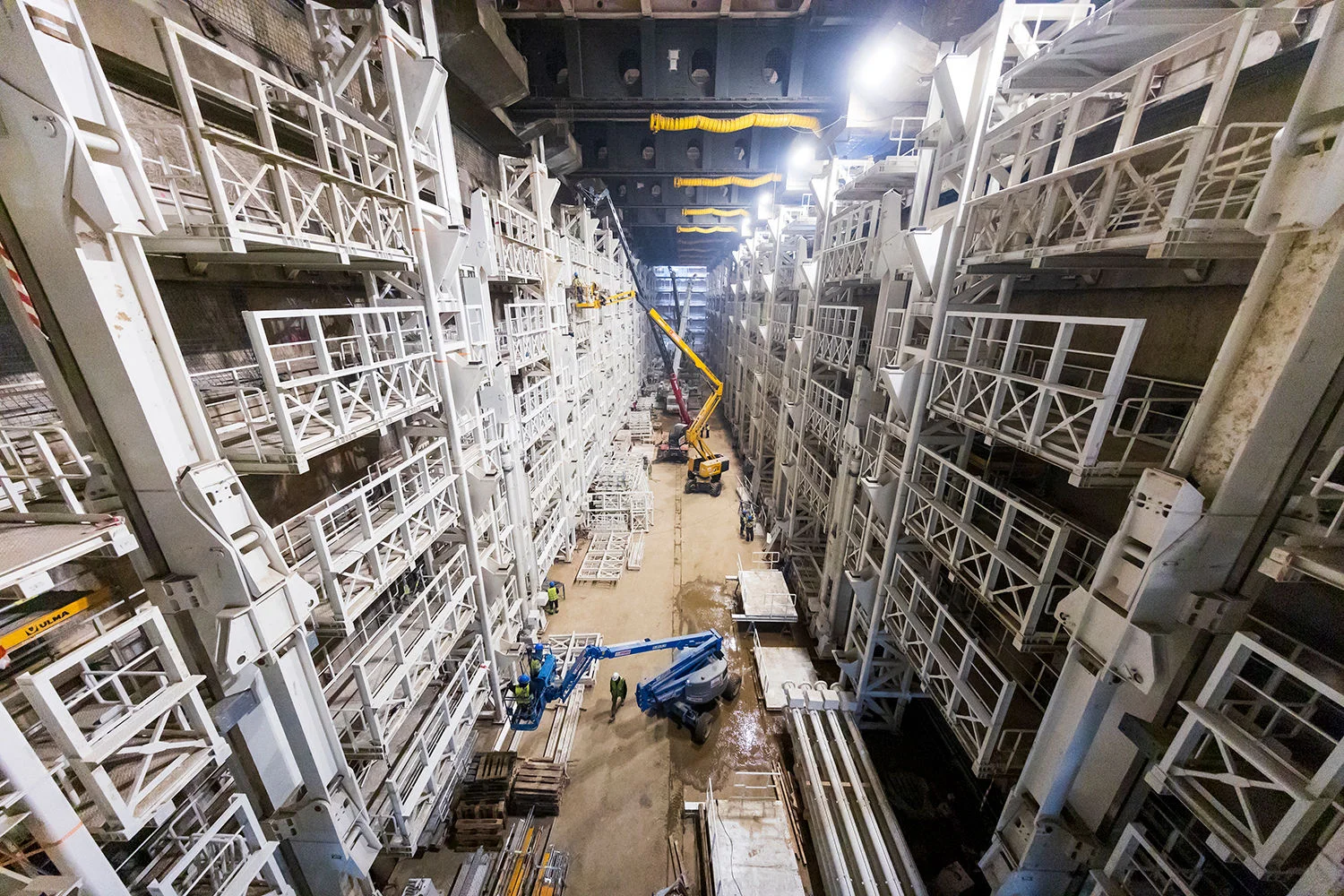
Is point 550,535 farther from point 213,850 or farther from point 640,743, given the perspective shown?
point 213,850

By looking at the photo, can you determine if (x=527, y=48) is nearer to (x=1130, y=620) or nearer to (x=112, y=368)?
(x=112, y=368)

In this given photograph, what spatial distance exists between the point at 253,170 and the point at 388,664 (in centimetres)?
663

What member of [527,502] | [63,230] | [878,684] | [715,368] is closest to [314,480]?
[63,230]

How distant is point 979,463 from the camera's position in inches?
299

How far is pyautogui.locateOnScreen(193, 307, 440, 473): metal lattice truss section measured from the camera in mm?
4027

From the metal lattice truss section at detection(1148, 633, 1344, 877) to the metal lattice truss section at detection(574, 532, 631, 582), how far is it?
12659 millimetres

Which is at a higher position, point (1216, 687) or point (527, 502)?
Answer: point (1216, 687)


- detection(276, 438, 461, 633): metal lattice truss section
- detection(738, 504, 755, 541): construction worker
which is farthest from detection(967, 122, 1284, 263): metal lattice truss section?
detection(738, 504, 755, 541): construction worker

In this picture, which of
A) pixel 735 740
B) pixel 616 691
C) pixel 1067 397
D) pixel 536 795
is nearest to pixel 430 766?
pixel 536 795

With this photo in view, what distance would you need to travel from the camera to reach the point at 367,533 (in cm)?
529

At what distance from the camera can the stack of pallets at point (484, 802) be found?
7734mm

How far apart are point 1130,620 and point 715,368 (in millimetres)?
39710

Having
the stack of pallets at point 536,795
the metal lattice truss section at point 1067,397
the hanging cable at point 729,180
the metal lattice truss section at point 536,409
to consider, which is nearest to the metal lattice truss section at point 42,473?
the metal lattice truss section at point 536,409

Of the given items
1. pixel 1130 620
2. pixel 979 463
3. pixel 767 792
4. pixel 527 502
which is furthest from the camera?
pixel 527 502
